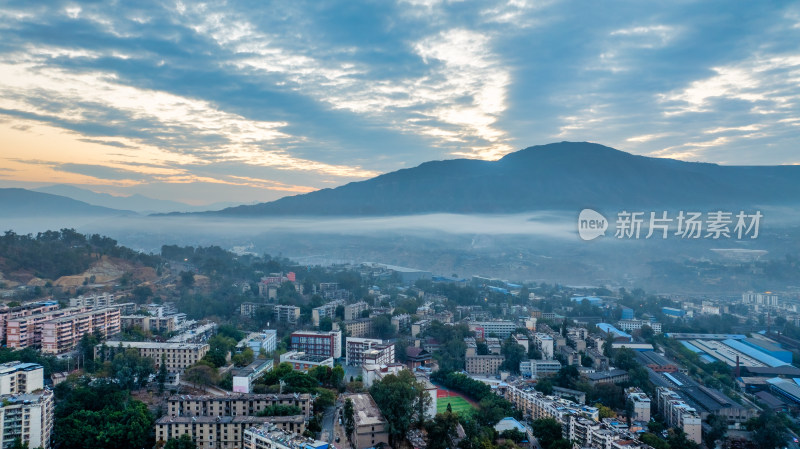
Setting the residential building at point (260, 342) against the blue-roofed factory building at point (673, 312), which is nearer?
the residential building at point (260, 342)

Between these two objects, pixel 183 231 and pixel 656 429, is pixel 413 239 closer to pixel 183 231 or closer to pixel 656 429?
pixel 183 231

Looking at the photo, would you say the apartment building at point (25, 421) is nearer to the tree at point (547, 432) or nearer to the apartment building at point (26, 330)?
the apartment building at point (26, 330)

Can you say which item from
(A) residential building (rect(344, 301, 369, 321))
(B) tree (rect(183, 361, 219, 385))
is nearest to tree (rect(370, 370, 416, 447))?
(B) tree (rect(183, 361, 219, 385))

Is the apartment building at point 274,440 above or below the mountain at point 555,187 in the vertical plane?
below

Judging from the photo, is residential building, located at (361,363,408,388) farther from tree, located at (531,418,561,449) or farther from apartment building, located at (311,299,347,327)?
apartment building, located at (311,299,347,327)

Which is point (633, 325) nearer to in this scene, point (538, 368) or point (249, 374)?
point (538, 368)

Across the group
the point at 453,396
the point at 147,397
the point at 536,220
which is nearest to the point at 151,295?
the point at 147,397

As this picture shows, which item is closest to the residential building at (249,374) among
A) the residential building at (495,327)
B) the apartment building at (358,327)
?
the apartment building at (358,327)
